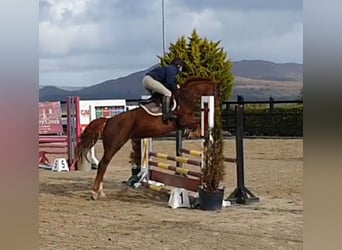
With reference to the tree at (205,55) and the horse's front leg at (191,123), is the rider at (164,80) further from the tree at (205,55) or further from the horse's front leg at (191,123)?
the tree at (205,55)

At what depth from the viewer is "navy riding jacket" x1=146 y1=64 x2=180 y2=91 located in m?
4.25

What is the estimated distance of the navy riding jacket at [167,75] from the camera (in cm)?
425

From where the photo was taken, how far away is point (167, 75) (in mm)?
4254

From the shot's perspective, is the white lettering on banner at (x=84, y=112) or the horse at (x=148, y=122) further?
the white lettering on banner at (x=84, y=112)

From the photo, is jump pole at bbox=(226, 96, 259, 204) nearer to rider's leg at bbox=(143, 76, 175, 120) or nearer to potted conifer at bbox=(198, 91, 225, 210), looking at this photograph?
potted conifer at bbox=(198, 91, 225, 210)

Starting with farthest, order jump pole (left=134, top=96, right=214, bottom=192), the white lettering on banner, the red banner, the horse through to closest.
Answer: the red banner < the white lettering on banner < the horse < jump pole (left=134, top=96, right=214, bottom=192)

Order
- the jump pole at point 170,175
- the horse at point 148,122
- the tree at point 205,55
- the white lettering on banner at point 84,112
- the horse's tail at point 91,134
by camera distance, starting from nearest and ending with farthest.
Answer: the jump pole at point 170,175 < the horse at point 148,122 < the horse's tail at point 91,134 < the white lettering on banner at point 84,112 < the tree at point 205,55

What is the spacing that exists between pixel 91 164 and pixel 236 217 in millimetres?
3044

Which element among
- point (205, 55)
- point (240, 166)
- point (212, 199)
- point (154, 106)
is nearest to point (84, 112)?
point (154, 106)

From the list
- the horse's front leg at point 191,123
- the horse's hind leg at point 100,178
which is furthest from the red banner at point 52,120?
the horse's front leg at point 191,123

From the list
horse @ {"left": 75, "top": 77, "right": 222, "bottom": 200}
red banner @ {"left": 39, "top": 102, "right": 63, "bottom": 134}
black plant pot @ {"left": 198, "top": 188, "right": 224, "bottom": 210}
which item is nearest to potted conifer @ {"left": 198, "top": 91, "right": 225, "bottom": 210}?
black plant pot @ {"left": 198, "top": 188, "right": 224, "bottom": 210}
